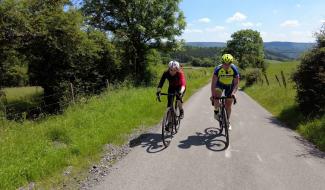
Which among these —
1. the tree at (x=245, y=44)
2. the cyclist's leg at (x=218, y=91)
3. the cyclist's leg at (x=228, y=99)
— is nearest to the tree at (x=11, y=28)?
the cyclist's leg at (x=218, y=91)

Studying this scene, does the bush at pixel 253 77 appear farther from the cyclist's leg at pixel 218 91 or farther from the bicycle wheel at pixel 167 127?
the bicycle wheel at pixel 167 127

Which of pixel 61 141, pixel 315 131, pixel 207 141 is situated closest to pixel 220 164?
pixel 207 141

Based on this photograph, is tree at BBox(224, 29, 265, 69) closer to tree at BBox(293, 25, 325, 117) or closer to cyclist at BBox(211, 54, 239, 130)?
tree at BBox(293, 25, 325, 117)

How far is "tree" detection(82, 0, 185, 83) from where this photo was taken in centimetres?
3591

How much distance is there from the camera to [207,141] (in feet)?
32.2

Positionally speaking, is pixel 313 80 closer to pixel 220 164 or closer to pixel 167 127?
pixel 167 127

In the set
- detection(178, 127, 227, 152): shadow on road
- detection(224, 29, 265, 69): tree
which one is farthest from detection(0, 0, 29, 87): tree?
detection(224, 29, 265, 69): tree

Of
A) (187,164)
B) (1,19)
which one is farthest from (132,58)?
(187,164)

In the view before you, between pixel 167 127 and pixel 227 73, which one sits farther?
pixel 227 73

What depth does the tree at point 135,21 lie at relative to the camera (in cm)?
3591

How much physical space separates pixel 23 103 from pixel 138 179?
24.4 m

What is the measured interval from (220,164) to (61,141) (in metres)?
4.00

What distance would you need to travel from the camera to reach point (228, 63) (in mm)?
9695

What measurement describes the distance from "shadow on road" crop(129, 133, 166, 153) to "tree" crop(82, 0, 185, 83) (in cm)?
2466
